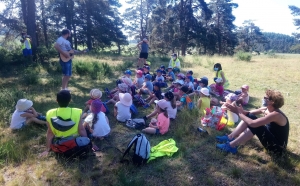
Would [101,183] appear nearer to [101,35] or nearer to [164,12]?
[101,35]

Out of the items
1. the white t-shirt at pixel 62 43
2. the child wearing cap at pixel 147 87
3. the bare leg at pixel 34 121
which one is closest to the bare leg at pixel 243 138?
the bare leg at pixel 34 121

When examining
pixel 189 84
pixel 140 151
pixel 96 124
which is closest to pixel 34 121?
pixel 96 124

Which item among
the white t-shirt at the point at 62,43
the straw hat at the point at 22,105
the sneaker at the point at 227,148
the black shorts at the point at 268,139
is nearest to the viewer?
the black shorts at the point at 268,139

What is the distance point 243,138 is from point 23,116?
4.32 m

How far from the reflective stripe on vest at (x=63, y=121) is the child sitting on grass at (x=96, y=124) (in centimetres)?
56

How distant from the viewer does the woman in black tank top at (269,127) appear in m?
3.43

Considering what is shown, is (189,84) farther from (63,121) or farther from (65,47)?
(63,121)

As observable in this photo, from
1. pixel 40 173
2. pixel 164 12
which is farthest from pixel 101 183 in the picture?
pixel 164 12

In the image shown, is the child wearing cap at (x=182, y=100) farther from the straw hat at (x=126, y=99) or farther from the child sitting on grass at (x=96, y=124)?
the child sitting on grass at (x=96, y=124)

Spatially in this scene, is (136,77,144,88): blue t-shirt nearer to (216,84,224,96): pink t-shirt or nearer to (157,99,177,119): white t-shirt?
(216,84,224,96): pink t-shirt

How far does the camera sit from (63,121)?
360 centimetres

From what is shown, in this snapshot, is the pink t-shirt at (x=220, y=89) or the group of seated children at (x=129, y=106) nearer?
the group of seated children at (x=129, y=106)

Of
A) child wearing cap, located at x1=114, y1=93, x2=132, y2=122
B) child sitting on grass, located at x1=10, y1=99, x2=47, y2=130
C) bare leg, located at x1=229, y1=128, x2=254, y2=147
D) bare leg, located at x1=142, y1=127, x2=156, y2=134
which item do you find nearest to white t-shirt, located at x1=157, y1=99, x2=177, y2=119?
bare leg, located at x1=142, y1=127, x2=156, y2=134

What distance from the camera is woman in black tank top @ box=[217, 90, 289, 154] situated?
11.2ft
